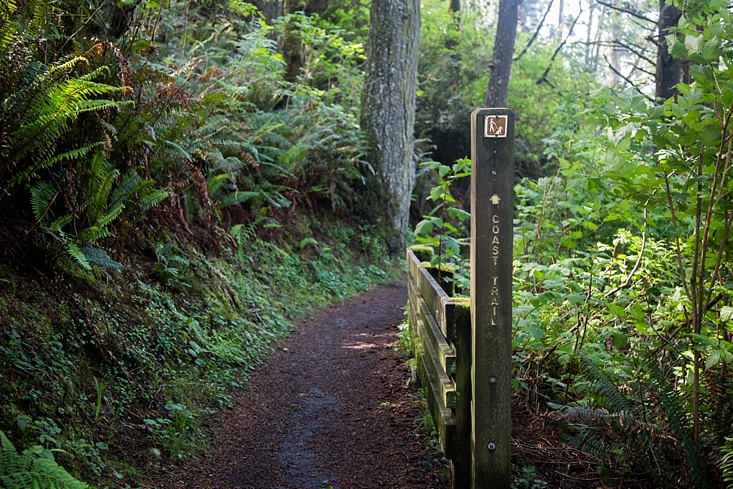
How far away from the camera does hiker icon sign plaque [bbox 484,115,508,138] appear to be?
345 centimetres

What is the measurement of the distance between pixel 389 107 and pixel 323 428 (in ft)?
30.9

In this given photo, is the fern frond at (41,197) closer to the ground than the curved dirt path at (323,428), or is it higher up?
higher up

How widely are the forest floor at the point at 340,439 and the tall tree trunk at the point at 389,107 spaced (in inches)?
266

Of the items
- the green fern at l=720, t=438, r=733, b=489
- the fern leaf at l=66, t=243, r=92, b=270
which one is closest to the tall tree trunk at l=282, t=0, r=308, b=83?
the fern leaf at l=66, t=243, r=92, b=270

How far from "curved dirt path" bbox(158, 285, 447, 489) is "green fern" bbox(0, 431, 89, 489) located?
1.23 metres

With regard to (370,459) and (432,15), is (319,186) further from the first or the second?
(432,15)

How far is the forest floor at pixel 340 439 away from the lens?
13.2 ft

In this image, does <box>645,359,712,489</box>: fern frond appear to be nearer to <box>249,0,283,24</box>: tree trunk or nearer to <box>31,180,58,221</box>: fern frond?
<box>31,180,58,221</box>: fern frond

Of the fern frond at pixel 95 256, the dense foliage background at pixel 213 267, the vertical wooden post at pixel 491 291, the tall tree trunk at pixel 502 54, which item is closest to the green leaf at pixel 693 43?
the dense foliage background at pixel 213 267

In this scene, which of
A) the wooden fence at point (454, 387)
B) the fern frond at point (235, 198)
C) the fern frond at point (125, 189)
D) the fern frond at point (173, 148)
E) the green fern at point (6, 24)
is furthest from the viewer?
the fern frond at point (235, 198)

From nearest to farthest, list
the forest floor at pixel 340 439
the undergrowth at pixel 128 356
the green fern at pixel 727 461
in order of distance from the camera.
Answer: the green fern at pixel 727 461 → the undergrowth at pixel 128 356 → the forest floor at pixel 340 439

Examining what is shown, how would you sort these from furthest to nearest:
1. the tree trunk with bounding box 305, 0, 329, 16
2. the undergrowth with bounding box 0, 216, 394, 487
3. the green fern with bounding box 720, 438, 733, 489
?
the tree trunk with bounding box 305, 0, 329, 16 → the undergrowth with bounding box 0, 216, 394, 487 → the green fern with bounding box 720, 438, 733, 489

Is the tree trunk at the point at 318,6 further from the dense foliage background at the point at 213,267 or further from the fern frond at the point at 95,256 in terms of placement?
the fern frond at the point at 95,256

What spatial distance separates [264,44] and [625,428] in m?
10.1
